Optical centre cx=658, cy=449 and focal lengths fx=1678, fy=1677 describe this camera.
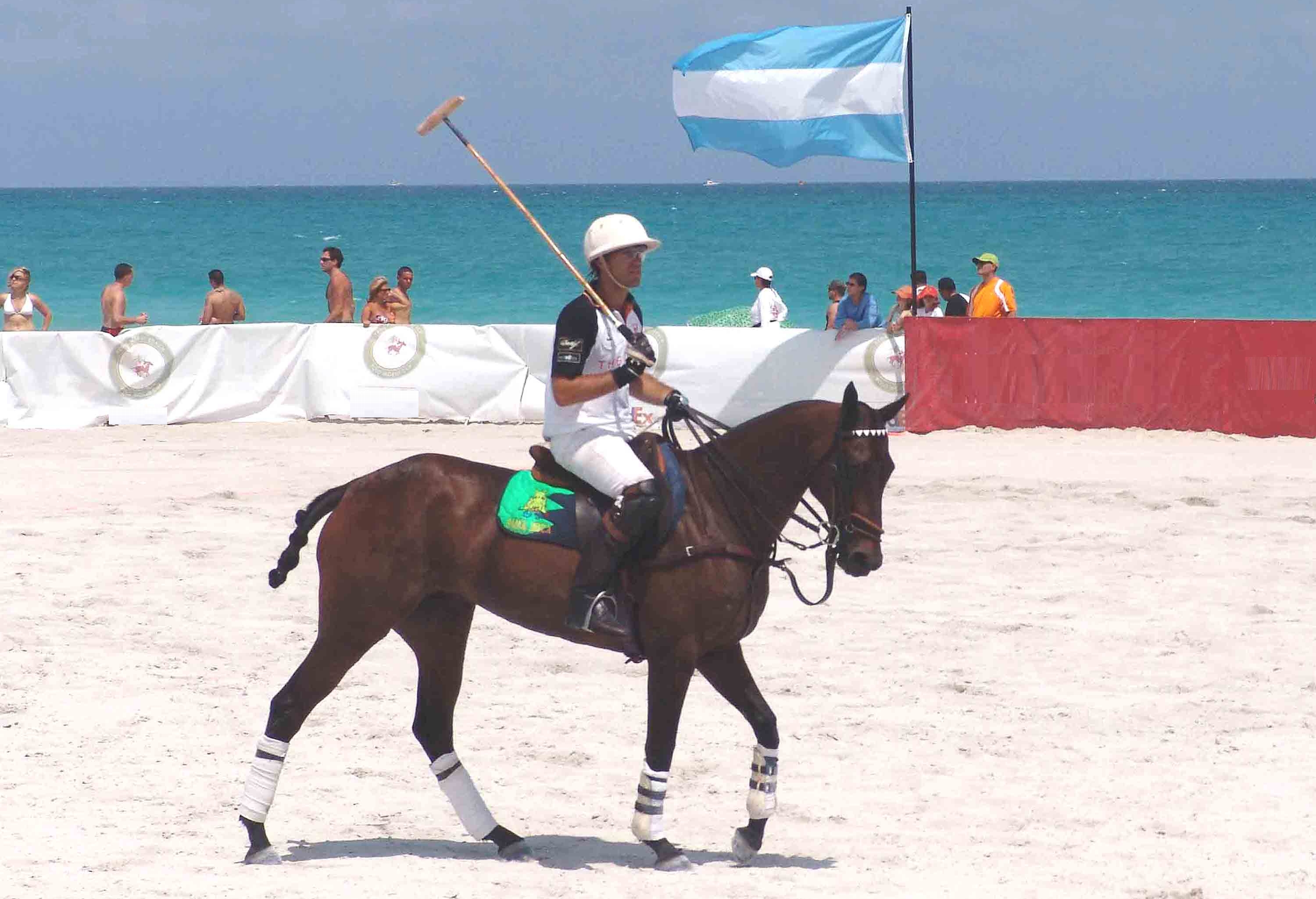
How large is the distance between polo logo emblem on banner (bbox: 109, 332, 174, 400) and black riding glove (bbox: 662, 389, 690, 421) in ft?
47.2

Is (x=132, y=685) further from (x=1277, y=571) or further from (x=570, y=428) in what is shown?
(x=1277, y=571)

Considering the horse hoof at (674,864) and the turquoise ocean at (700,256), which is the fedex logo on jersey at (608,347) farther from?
the turquoise ocean at (700,256)

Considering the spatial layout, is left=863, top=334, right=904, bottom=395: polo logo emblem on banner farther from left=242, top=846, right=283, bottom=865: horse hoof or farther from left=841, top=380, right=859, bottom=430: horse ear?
left=242, top=846, right=283, bottom=865: horse hoof

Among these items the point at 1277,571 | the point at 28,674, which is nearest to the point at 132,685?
the point at 28,674

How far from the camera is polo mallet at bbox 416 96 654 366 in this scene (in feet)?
21.2

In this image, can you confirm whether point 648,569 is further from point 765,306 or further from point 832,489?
point 765,306

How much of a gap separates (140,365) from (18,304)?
79.9 inches

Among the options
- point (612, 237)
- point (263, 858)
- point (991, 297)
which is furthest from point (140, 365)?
point (612, 237)

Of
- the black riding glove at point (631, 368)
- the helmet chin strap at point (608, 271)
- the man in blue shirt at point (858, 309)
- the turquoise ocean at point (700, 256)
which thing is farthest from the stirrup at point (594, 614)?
the turquoise ocean at point (700, 256)

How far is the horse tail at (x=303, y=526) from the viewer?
693 centimetres

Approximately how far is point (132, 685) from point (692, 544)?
400 centimetres

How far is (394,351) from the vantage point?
19781 millimetres

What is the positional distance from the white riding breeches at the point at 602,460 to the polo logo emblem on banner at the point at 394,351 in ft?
43.6

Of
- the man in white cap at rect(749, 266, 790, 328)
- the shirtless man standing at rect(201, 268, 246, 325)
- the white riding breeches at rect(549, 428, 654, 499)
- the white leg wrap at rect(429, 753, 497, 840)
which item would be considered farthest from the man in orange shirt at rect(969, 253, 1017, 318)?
the white leg wrap at rect(429, 753, 497, 840)
